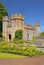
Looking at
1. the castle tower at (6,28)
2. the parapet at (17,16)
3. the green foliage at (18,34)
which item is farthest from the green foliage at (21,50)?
the castle tower at (6,28)

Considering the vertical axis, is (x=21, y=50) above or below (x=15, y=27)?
below

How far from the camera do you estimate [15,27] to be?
122ft

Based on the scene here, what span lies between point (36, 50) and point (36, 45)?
83cm

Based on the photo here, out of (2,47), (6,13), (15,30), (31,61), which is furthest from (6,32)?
(31,61)

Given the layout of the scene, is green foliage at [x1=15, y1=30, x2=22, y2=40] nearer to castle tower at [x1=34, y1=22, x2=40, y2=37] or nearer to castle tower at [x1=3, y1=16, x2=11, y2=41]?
castle tower at [x1=3, y1=16, x2=11, y2=41]

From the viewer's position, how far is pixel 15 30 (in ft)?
122

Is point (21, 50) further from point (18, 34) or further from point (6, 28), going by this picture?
point (6, 28)

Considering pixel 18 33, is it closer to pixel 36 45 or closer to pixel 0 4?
pixel 0 4

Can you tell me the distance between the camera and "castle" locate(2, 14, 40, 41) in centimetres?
3675

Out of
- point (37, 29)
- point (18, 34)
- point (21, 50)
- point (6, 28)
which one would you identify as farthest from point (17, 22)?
point (21, 50)

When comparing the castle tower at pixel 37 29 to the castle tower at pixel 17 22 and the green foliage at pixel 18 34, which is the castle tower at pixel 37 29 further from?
the green foliage at pixel 18 34

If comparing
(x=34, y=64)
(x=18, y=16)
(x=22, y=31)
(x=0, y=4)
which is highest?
(x=0, y=4)

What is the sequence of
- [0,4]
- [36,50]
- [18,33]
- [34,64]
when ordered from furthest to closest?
[0,4]
[18,33]
[36,50]
[34,64]

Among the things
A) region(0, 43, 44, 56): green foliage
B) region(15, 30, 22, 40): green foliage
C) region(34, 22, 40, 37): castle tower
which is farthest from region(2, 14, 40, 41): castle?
region(0, 43, 44, 56): green foliage
